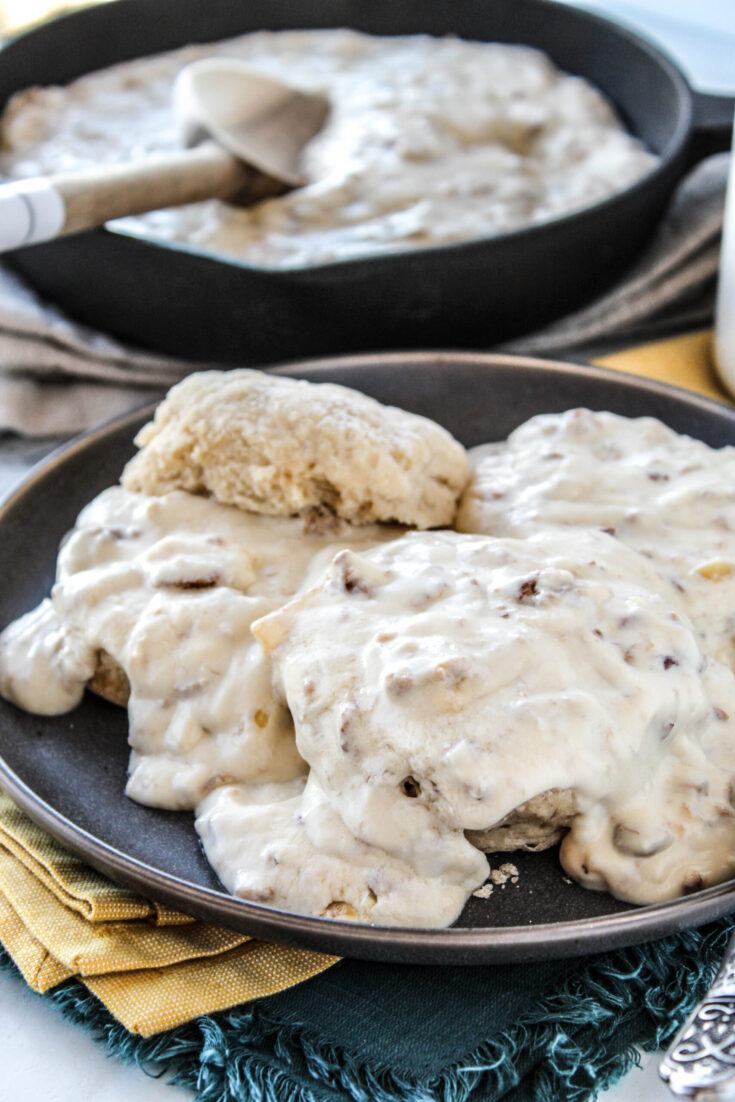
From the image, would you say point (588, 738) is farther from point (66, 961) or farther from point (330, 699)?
point (66, 961)

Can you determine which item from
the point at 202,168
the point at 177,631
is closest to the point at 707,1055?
the point at 177,631

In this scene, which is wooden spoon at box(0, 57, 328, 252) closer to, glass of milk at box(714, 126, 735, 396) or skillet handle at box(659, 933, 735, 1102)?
glass of milk at box(714, 126, 735, 396)

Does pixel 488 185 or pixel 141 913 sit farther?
pixel 488 185

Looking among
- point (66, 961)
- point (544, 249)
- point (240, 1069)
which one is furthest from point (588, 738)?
point (544, 249)

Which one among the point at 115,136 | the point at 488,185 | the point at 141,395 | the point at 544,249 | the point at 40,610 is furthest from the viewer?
the point at 115,136

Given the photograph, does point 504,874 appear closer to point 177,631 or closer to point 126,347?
point 177,631

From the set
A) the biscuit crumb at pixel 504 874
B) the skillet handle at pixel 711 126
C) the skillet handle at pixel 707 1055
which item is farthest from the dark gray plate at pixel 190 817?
the skillet handle at pixel 711 126

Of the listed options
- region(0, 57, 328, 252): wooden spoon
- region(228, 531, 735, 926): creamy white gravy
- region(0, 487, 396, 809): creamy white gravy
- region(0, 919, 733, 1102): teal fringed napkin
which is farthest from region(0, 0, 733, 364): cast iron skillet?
region(0, 919, 733, 1102): teal fringed napkin
